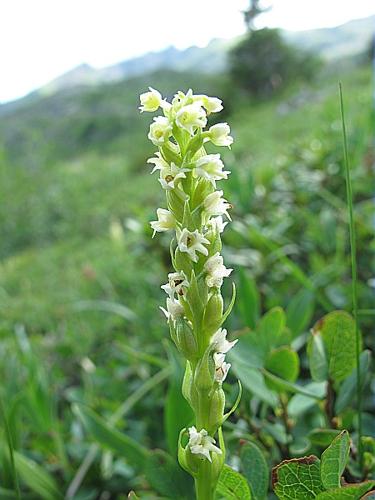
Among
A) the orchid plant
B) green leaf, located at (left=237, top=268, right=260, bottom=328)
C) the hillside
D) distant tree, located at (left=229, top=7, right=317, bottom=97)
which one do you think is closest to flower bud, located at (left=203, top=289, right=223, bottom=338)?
the orchid plant

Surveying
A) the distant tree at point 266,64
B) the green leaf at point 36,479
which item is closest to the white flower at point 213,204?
the green leaf at point 36,479

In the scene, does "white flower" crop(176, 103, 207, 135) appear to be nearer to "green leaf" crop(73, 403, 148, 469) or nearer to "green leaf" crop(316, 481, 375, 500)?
"green leaf" crop(316, 481, 375, 500)

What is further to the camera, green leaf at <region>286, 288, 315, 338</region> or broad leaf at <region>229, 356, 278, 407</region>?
green leaf at <region>286, 288, 315, 338</region>

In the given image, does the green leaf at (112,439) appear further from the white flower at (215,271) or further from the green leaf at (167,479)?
the white flower at (215,271)

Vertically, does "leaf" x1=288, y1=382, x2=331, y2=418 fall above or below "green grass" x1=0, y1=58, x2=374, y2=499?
above

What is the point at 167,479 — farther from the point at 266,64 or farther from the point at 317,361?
the point at 266,64

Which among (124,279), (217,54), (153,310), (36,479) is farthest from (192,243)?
(217,54)
